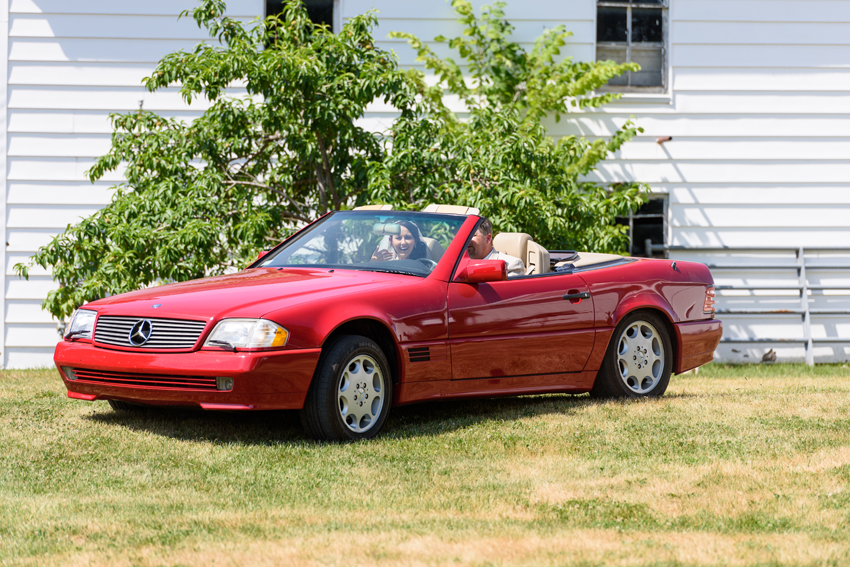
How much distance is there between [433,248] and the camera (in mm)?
6914

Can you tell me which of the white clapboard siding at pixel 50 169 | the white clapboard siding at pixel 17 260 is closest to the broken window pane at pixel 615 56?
the white clapboard siding at pixel 50 169

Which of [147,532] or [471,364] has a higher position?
[471,364]

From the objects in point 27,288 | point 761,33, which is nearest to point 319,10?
point 27,288

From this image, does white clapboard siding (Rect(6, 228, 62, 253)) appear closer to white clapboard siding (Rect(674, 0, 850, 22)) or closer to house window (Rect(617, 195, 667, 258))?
house window (Rect(617, 195, 667, 258))

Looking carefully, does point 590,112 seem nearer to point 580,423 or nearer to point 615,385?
point 615,385

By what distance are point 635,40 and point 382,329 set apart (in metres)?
8.83

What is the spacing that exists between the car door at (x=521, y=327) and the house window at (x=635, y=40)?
708 centimetres

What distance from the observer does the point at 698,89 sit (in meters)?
13.6

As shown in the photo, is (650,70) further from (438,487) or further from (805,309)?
(438,487)

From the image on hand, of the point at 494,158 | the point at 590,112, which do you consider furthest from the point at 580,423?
the point at 590,112

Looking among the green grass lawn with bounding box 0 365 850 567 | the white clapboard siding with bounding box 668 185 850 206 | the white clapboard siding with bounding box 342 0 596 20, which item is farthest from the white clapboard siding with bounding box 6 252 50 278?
the white clapboard siding with bounding box 668 185 850 206

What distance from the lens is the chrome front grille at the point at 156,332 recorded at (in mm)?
5754

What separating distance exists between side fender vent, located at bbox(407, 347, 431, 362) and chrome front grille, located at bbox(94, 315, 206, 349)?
1296 millimetres

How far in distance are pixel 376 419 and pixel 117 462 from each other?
1508 mm
